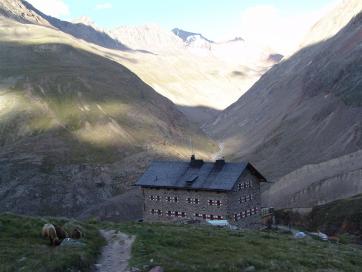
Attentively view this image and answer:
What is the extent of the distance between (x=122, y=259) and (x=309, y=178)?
281 feet

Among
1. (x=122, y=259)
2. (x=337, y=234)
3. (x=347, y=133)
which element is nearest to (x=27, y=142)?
(x=347, y=133)

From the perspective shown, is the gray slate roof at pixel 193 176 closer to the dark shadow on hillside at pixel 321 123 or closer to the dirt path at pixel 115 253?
the dirt path at pixel 115 253

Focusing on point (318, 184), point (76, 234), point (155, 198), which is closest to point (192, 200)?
point (155, 198)

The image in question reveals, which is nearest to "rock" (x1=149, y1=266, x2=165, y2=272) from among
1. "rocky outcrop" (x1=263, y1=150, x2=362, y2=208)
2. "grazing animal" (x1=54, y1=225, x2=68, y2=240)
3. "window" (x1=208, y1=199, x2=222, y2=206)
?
"grazing animal" (x1=54, y1=225, x2=68, y2=240)

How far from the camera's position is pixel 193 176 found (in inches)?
2968

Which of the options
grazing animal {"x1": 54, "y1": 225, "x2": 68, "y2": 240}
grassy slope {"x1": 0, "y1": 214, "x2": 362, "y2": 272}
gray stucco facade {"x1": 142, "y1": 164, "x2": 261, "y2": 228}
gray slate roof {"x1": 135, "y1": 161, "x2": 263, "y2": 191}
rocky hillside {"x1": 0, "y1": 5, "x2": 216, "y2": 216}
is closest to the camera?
grassy slope {"x1": 0, "y1": 214, "x2": 362, "y2": 272}

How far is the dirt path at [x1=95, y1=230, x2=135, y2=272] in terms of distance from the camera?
27425 mm

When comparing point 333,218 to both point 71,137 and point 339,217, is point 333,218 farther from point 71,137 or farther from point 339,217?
point 71,137

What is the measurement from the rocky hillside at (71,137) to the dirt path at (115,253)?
77734mm

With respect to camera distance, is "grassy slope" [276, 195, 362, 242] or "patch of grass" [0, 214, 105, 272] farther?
"grassy slope" [276, 195, 362, 242]

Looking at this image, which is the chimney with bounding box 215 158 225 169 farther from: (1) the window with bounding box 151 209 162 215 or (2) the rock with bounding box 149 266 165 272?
(2) the rock with bounding box 149 266 165 272

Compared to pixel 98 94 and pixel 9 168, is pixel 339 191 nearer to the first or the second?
pixel 9 168

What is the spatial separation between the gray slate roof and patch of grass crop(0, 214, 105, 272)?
37530 millimetres

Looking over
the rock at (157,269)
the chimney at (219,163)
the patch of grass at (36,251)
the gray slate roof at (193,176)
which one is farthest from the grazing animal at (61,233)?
the chimney at (219,163)
